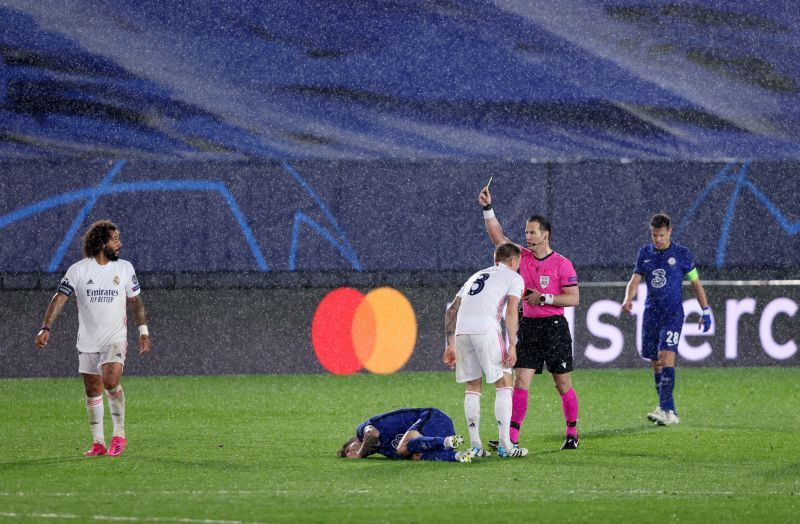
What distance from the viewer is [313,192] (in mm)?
19922

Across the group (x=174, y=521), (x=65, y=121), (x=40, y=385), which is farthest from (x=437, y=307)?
(x=174, y=521)

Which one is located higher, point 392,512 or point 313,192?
point 313,192

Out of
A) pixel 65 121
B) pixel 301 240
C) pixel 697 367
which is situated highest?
pixel 65 121

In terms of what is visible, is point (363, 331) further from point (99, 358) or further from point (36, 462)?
point (36, 462)

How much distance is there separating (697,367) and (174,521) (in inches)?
512

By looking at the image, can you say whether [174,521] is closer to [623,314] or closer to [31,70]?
[623,314]

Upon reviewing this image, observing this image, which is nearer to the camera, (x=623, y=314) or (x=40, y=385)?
(x=40, y=385)

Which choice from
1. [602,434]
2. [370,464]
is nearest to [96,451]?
A: [370,464]

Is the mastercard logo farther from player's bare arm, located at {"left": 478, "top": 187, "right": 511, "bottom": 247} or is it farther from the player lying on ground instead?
the player lying on ground

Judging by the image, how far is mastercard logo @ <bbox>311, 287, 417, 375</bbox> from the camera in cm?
1930

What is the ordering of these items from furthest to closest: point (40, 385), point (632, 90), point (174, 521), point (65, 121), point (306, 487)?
point (632, 90) < point (65, 121) < point (40, 385) < point (306, 487) < point (174, 521)

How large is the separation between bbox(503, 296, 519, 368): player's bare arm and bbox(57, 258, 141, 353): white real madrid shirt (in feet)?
9.70

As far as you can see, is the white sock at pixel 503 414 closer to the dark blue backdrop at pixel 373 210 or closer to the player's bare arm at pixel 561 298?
the player's bare arm at pixel 561 298

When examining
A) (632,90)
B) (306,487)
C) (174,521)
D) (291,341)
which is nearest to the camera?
(174,521)
